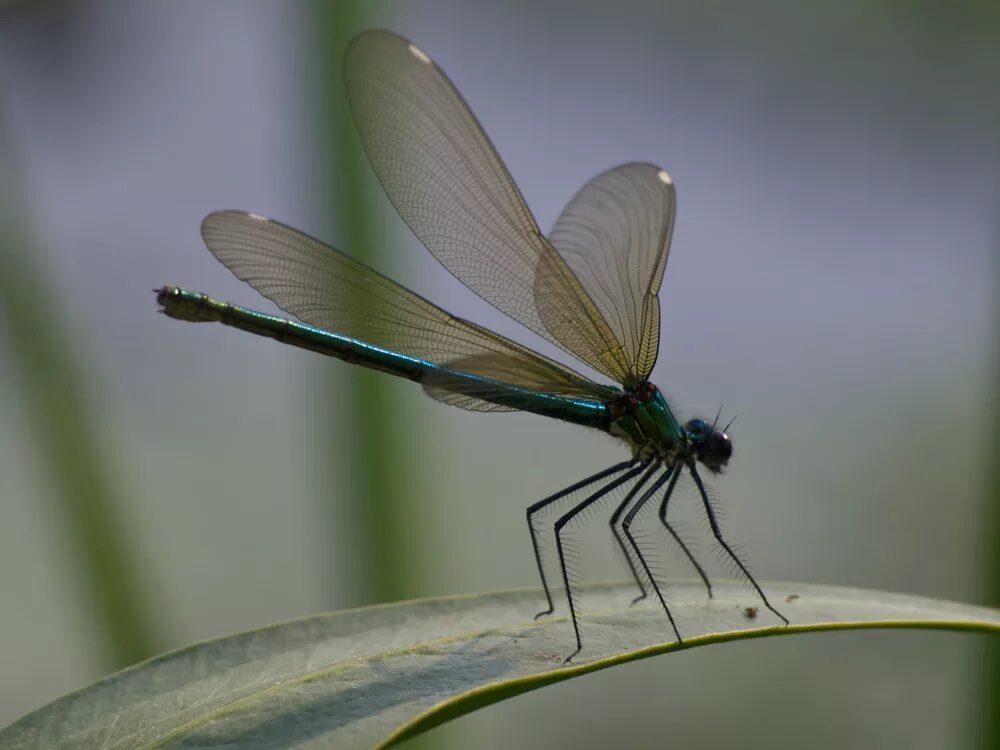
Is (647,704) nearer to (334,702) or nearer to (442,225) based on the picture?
(442,225)

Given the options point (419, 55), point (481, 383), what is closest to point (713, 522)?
point (481, 383)

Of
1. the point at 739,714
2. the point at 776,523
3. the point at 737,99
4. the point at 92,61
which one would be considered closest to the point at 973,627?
the point at 739,714

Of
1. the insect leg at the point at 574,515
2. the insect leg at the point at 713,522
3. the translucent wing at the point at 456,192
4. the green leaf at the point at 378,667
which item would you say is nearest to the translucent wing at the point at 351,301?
the translucent wing at the point at 456,192

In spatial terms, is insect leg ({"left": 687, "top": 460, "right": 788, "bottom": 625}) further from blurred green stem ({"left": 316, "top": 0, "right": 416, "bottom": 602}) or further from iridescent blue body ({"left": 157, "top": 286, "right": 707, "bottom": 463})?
blurred green stem ({"left": 316, "top": 0, "right": 416, "bottom": 602})

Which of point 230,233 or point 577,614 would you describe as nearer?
point 577,614

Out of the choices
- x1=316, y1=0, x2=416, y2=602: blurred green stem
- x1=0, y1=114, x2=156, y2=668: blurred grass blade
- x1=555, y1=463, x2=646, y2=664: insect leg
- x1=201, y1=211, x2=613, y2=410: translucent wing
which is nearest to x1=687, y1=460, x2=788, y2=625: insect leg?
x1=555, y1=463, x2=646, y2=664: insect leg

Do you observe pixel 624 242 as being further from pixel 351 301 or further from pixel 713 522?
pixel 713 522
